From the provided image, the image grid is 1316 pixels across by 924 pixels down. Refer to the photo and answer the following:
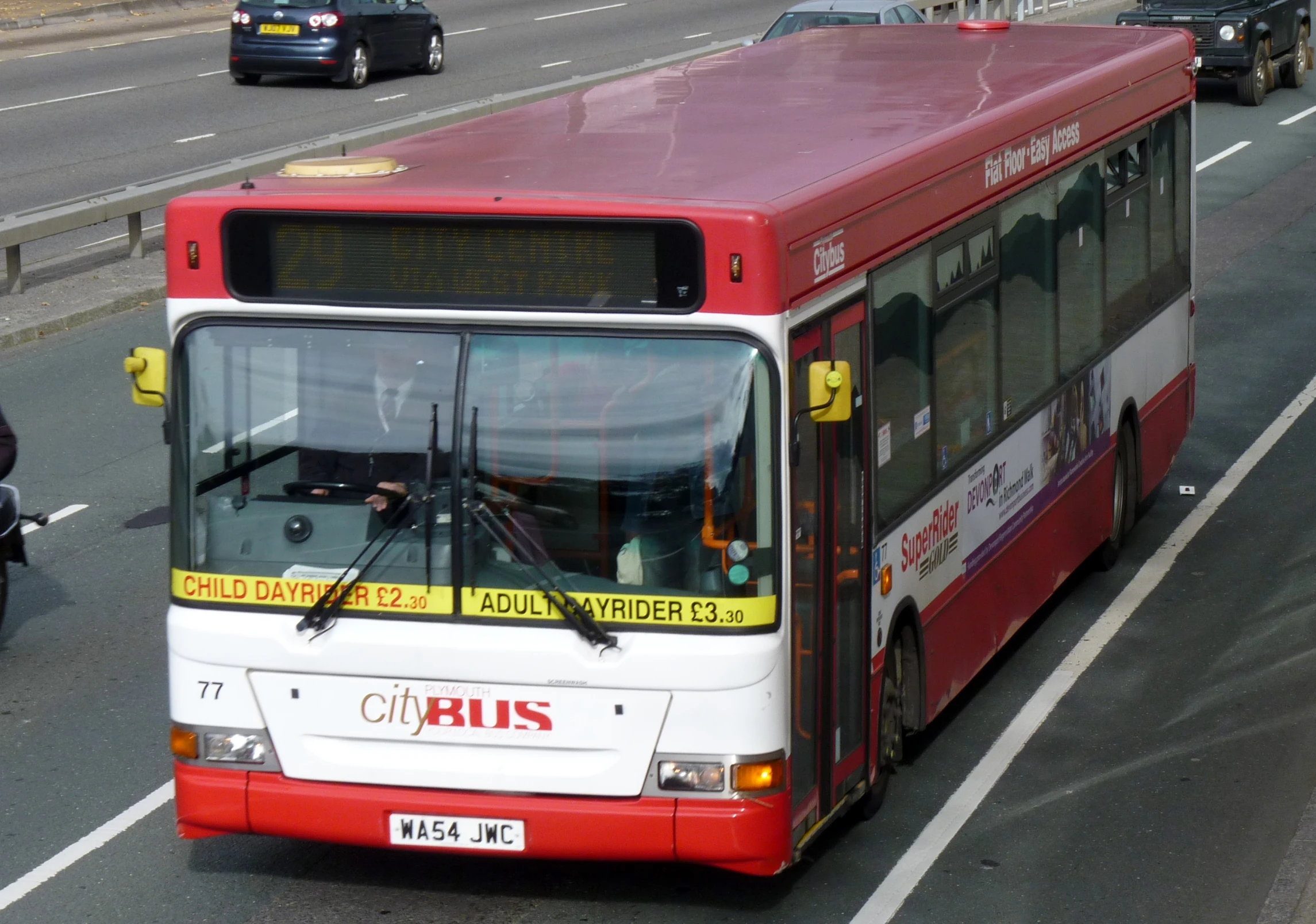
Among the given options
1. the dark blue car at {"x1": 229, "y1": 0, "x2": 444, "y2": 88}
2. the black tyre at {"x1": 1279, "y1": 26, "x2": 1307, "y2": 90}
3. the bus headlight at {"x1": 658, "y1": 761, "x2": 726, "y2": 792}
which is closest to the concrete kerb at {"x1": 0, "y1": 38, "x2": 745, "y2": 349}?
the dark blue car at {"x1": 229, "y1": 0, "x2": 444, "y2": 88}

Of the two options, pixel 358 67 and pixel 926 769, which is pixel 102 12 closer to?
pixel 358 67

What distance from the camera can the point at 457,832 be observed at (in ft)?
20.4

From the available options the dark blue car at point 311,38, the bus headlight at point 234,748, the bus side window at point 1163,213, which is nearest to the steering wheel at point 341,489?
the bus headlight at point 234,748

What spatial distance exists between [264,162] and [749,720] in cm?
1451

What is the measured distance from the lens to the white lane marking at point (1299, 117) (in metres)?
29.6

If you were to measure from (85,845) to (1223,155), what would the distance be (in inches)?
887

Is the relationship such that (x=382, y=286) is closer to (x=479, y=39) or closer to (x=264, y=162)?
(x=264, y=162)

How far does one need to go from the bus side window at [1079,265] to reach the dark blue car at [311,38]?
22.6 metres

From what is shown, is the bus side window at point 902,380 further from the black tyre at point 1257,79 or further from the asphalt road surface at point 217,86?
the black tyre at point 1257,79

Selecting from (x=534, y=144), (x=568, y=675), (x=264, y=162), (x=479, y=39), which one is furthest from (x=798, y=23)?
(x=568, y=675)

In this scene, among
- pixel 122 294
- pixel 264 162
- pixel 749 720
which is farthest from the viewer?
pixel 264 162

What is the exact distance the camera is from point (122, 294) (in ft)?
57.4

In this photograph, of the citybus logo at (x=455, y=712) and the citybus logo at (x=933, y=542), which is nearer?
the citybus logo at (x=455, y=712)

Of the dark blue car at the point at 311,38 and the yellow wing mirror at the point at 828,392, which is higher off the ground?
the dark blue car at the point at 311,38
